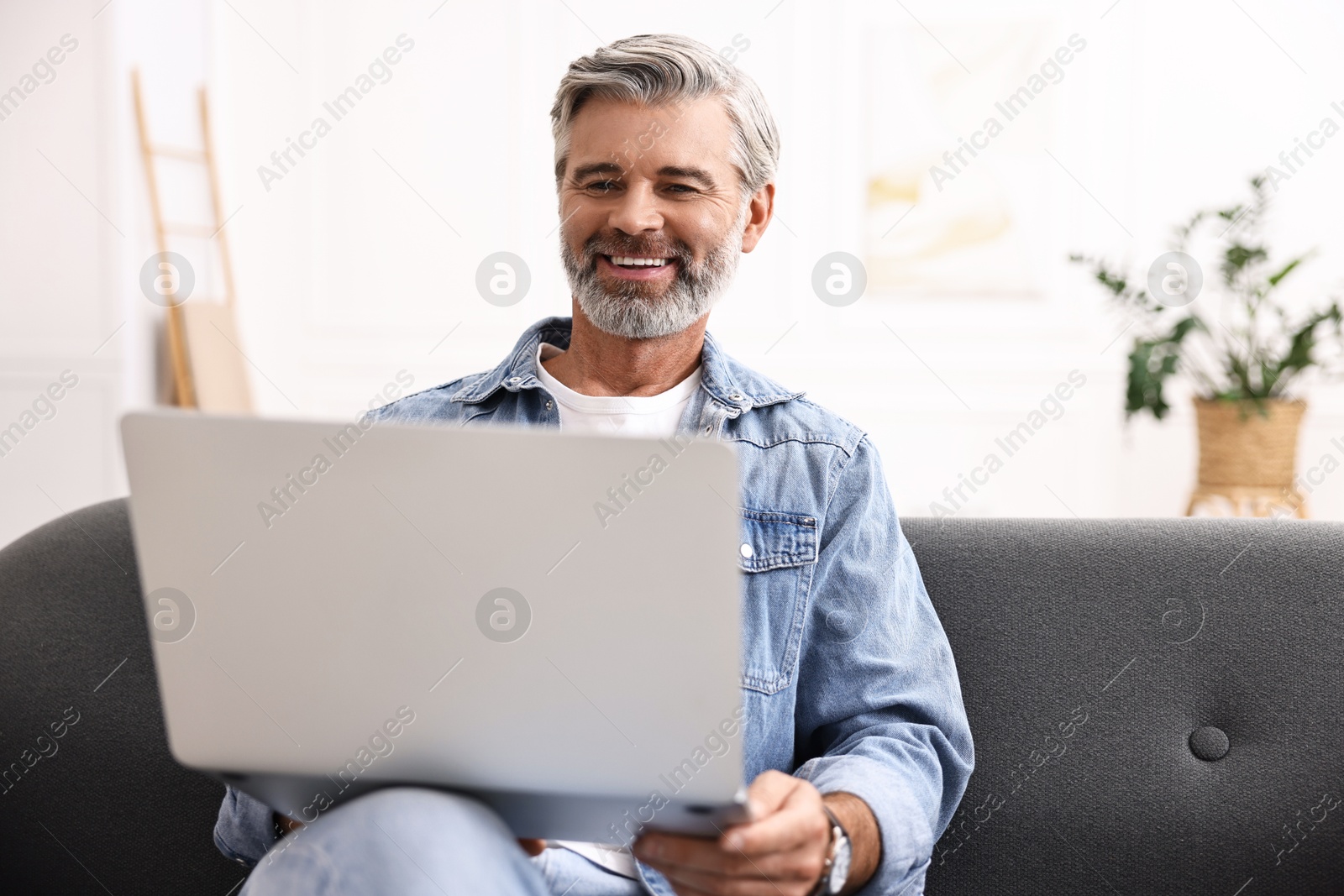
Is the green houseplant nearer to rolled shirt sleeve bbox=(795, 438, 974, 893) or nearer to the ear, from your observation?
the ear

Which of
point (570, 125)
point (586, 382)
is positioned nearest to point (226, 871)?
point (586, 382)

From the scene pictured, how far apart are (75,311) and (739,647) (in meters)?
3.90

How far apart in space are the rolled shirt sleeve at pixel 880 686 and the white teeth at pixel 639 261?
360 mm

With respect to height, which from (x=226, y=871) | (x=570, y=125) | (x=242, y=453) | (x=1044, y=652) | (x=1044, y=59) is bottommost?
(x=226, y=871)

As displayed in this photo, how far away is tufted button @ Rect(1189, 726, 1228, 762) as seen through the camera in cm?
117

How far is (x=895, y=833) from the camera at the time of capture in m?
0.97

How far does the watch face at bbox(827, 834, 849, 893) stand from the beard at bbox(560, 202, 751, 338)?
0.69 m

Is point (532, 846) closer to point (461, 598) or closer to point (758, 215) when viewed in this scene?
point (461, 598)

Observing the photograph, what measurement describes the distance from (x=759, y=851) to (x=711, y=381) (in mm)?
689

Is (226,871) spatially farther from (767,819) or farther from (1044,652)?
(1044,652)

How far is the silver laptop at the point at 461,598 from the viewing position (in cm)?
66

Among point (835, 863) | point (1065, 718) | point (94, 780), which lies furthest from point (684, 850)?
point (94, 780)

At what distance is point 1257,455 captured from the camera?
326cm

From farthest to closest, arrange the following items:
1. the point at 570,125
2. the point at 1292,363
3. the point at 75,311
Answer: the point at 75,311 < the point at 1292,363 < the point at 570,125
